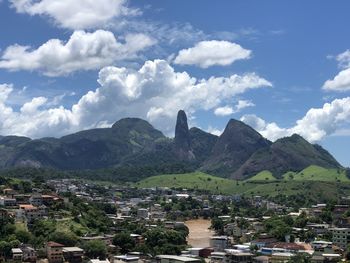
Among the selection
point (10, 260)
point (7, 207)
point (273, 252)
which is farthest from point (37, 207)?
point (273, 252)

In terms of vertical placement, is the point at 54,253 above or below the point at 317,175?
below

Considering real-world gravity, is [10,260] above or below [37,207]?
below

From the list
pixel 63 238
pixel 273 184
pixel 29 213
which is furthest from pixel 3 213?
pixel 273 184

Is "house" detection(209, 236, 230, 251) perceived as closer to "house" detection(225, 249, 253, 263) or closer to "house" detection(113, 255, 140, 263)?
"house" detection(225, 249, 253, 263)

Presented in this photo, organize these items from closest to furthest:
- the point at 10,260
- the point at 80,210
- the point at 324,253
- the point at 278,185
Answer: the point at 10,260 < the point at 324,253 < the point at 80,210 < the point at 278,185

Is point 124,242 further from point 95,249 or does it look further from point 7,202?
point 7,202

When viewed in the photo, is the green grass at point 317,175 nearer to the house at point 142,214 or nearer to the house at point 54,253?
the house at point 142,214

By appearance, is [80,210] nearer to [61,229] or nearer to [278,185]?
[61,229]
